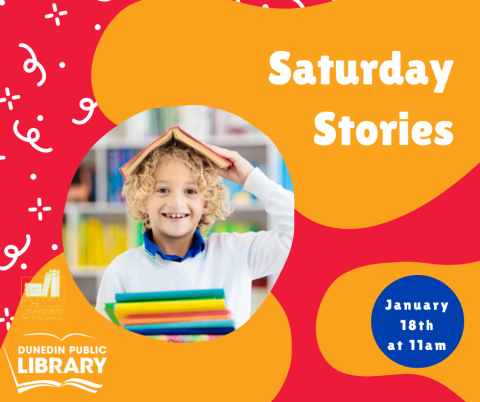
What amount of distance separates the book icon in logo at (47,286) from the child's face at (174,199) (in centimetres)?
28

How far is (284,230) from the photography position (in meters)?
1.00

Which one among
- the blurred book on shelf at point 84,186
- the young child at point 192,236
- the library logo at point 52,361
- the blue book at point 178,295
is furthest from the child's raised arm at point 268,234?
the blurred book on shelf at point 84,186

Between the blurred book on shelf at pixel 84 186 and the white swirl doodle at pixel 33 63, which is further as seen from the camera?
the blurred book on shelf at pixel 84 186

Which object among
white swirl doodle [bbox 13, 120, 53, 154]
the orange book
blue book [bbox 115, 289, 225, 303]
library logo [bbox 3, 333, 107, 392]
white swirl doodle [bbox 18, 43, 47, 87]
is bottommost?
library logo [bbox 3, 333, 107, 392]

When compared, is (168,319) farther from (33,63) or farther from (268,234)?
(33,63)

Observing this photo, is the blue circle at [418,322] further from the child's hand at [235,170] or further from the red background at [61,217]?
the child's hand at [235,170]

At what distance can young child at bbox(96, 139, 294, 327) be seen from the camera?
3.14 feet

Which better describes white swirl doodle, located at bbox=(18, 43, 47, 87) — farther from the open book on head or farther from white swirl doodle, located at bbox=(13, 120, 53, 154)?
the open book on head

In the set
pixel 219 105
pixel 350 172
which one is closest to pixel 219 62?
pixel 219 105

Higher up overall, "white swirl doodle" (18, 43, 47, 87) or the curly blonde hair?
"white swirl doodle" (18, 43, 47, 87)

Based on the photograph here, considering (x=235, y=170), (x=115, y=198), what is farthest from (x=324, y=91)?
(x=115, y=198)

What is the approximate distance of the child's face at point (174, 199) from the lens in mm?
950

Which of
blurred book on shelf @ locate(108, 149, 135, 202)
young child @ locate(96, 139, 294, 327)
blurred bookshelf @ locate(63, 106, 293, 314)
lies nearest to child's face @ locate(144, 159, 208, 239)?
young child @ locate(96, 139, 294, 327)

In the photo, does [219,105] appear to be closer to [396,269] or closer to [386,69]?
[386,69]
